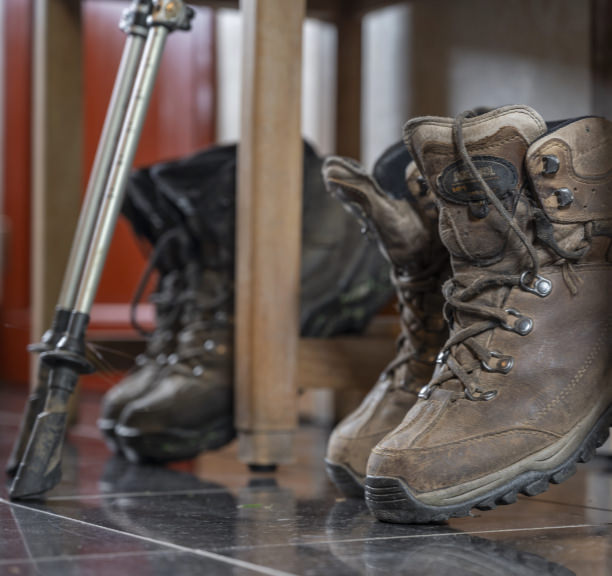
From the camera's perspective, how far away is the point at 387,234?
0.98m

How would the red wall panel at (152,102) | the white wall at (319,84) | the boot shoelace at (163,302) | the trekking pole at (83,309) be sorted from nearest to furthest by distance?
the trekking pole at (83,309) < the boot shoelace at (163,302) < the white wall at (319,84) < the red wall panel at (152,102)

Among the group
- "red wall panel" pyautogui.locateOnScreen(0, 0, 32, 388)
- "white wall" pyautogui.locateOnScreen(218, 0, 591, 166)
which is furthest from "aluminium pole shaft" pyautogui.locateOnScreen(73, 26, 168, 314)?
"red wall panel" pyautogui.locateOnScreen(0, 0, 32, 388)

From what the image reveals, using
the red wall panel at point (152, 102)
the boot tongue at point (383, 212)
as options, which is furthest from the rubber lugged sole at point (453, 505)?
the red wall panel at point (152, 102)

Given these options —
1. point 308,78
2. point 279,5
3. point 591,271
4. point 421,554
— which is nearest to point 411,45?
point 308,78

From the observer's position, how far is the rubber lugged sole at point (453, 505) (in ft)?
2.62

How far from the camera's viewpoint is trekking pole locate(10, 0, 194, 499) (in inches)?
37.4

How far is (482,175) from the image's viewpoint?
2.72ft

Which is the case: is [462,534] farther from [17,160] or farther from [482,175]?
[17,160]

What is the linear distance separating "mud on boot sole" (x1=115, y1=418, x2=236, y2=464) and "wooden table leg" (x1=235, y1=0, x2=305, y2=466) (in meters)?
0.07

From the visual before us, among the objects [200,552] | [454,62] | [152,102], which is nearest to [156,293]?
[454,62]

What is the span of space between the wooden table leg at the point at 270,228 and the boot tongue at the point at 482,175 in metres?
0.41

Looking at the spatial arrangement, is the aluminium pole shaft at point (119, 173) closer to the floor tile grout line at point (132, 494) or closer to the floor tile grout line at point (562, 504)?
the floor tile grout line at point (132, 494)

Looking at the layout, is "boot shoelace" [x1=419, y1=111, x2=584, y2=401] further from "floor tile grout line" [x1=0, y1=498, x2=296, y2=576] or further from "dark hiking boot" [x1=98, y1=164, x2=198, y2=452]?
"dark hiking boot" [x1=98, y1=164, x2=198, y2=452]

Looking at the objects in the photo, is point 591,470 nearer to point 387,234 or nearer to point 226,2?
point 387,234
